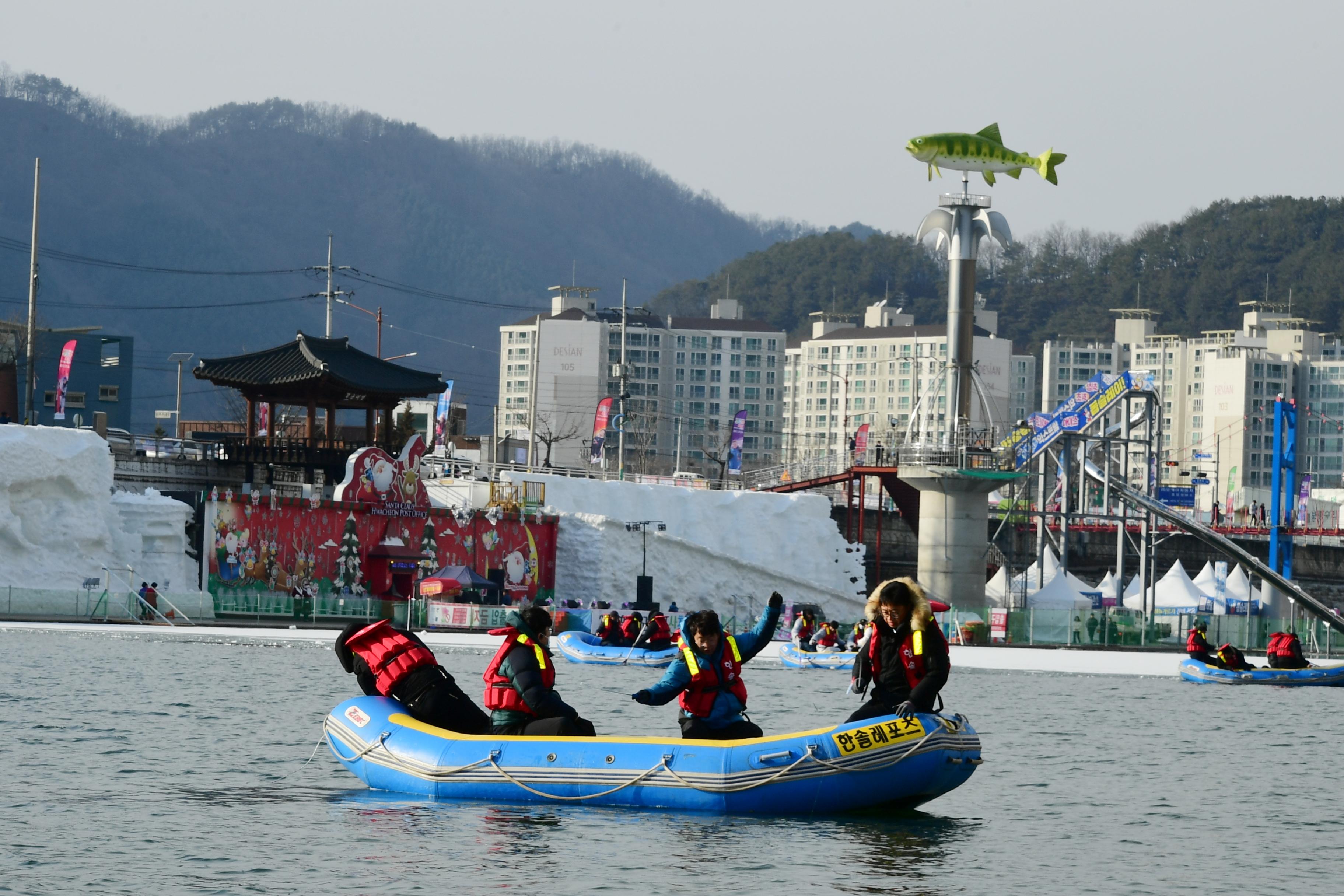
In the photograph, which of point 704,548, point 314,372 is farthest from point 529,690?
point 704,548

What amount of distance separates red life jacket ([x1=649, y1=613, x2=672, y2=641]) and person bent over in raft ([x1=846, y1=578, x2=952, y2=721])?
26544 millimetres

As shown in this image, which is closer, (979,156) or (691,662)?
(691,662)

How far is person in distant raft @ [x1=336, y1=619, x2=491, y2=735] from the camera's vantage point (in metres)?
18.6

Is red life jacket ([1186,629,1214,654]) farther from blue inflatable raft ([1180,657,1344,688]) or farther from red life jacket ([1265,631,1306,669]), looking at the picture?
red life jacket ([1265,631,1306,669])

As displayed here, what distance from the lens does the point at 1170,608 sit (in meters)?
68.0

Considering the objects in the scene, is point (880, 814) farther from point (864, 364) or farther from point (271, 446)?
point (864, 364)

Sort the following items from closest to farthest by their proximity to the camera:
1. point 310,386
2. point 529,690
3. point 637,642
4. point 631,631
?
1. point 529,690
2. point 637,642
3. point 631,631
4. point 310,386

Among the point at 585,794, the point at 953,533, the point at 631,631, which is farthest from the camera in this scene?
the point at 953,533

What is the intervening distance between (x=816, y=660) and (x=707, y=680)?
2713 centimetres

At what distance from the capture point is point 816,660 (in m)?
44.3

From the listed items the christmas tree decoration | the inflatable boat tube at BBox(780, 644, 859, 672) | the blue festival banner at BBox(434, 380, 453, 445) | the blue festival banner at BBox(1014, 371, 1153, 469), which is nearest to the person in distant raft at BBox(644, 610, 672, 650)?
the inflatable boat tube at BBox(780, 644, 859, 672)

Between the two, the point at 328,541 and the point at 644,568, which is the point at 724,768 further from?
the point at 644,568

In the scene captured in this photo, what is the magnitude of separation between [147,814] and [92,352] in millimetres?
89948

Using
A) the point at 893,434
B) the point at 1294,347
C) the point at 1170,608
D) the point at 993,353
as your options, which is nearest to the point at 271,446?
the point at 893,434
